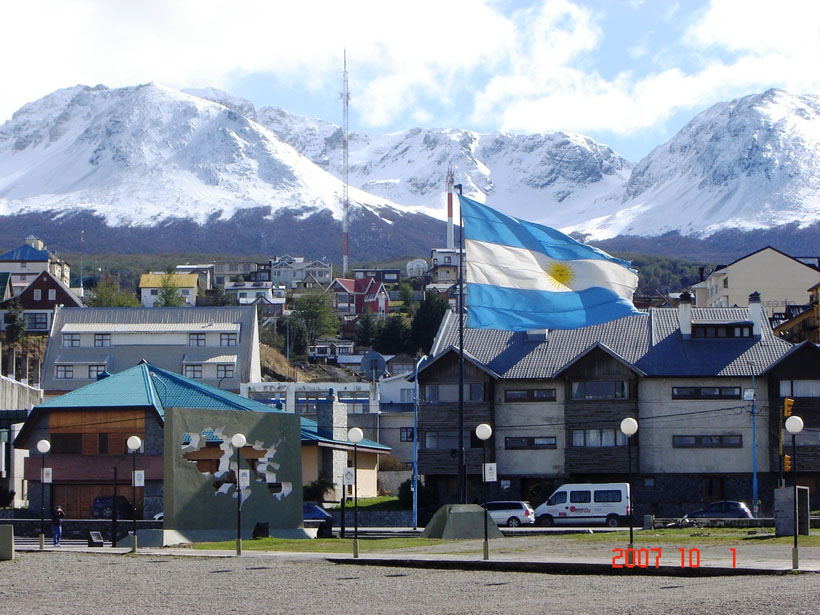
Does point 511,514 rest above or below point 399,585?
below

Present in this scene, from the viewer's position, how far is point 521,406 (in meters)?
Answer: 68.3

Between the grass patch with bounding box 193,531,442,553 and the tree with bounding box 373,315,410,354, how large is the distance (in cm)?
10909

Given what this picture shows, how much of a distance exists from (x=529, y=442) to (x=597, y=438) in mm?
3363

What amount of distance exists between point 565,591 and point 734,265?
116123 mm

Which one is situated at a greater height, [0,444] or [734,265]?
[734,265]

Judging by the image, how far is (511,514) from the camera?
5519cm

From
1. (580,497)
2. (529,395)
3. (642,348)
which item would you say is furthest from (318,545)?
(642,348)

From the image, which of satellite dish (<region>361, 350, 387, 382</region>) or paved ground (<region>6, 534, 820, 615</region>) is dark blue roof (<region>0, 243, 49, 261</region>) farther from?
paved ground (<region>6, 534, 820, 615</region>)

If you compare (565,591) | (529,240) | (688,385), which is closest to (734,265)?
(688,385)

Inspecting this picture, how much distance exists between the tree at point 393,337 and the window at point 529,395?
83.0 meters

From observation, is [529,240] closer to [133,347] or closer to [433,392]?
[433,392]

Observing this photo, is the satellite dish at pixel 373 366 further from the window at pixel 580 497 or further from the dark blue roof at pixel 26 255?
the dark blue roof at pixel 26 255
